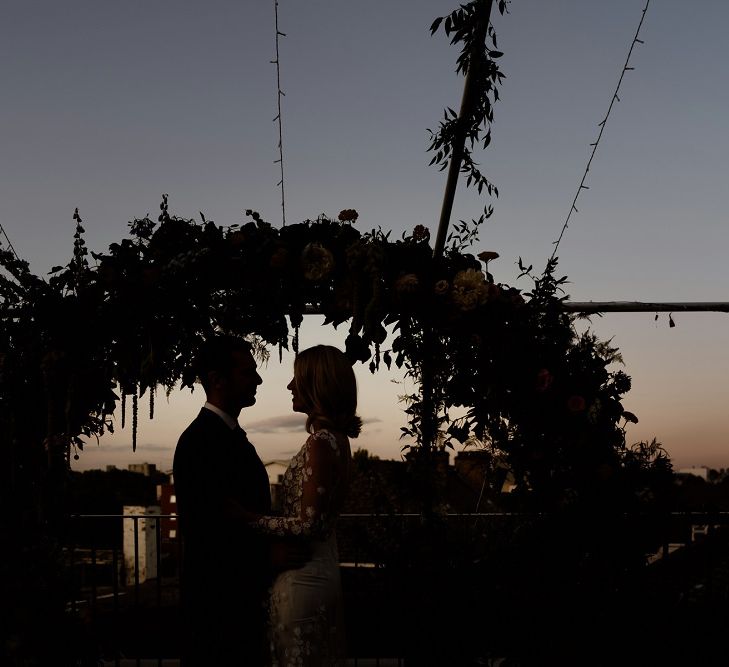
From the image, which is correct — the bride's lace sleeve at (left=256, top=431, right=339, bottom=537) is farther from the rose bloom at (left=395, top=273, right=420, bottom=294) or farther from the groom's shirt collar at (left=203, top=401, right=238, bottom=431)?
the rose bloom at (left=395, top=273, right=420, bottom=294)

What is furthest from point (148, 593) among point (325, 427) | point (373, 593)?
point (325, 427)

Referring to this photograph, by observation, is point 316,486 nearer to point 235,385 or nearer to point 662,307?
point 235,385

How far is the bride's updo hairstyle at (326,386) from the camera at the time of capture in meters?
2.86

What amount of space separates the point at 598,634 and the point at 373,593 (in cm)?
120

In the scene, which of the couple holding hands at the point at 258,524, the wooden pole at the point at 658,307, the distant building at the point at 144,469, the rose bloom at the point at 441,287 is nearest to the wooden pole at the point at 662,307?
the wooden pole at the point at 658,307

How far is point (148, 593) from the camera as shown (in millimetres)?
27406

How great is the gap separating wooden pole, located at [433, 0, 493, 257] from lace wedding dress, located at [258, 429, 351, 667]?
2.06m

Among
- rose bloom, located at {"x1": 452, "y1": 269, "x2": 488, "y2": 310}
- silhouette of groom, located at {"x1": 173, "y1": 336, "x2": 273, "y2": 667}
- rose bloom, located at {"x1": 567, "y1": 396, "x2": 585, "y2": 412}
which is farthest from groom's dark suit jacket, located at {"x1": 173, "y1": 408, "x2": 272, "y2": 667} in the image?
rose bloom, located at {"x1": 567, "y1": 396, "x2": 585, "y2": 412}

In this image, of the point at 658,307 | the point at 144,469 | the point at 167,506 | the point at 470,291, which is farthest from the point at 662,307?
the point at 144,469

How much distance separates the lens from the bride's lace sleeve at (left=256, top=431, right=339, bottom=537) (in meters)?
2.83

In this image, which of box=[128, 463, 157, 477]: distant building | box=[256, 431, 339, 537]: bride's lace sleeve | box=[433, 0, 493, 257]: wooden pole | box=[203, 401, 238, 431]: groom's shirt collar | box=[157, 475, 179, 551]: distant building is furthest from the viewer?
box=[128, 463, 157, 477]: distant building

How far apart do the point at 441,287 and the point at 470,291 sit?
0.14 metres

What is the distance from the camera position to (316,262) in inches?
161

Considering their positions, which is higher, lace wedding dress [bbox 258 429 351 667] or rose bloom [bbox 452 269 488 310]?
rose bloom [bbox 452 269 488 310]
